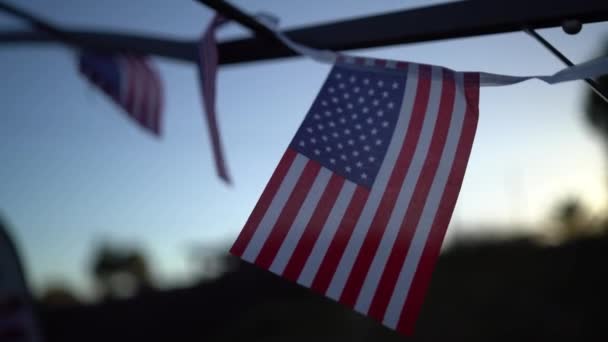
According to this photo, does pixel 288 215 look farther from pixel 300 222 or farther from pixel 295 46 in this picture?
pixel 295 46

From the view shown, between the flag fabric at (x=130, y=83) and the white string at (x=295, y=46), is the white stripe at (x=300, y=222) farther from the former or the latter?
the flag fabric at (x=130, y=83)

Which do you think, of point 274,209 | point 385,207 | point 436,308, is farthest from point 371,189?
point 436,308

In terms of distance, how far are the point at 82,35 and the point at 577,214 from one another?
77.7 m

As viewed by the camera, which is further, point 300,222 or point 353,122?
point 353,122

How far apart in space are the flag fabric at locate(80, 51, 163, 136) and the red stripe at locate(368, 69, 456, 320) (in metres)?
2.73

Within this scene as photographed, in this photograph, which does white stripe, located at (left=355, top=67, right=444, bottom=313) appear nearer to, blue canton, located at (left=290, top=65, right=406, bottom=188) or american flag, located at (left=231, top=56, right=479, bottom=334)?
american flag, located at (left=231, top=56, right=479, bottom=334)

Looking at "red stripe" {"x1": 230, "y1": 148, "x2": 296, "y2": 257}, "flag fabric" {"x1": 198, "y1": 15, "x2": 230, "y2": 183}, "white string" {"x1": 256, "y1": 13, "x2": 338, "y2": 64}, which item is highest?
"white string" {"x1": 256, "y1": 13, "x2": 338, "y2": 64}

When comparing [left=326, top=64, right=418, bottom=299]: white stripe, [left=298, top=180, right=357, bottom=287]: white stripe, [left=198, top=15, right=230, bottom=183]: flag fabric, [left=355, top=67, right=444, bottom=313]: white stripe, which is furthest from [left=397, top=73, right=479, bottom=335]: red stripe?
[left=198, top=15, right=230, bottom=183]: flag fabric

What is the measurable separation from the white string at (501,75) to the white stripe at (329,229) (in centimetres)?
63

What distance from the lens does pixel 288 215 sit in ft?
7.68

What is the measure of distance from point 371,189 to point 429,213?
261 mm

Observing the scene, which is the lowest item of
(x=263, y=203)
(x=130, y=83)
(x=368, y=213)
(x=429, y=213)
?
(x=263, y=203)

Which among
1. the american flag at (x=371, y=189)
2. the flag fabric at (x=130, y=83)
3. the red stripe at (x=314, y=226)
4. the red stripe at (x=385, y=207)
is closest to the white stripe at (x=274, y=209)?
the american flag at (x=371, y=189)

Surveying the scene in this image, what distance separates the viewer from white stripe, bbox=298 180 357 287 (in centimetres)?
231
